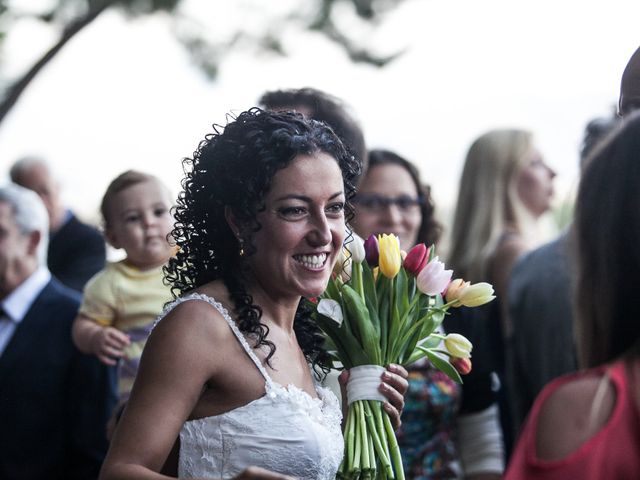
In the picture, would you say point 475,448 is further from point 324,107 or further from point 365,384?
point 365,384

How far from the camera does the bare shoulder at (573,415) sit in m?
2.12

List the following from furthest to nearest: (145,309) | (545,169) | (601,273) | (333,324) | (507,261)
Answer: (545,169)
(507,261)
(145,309)
(333,324)
(601,273)

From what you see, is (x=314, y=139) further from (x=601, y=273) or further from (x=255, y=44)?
(x=255, y=44)

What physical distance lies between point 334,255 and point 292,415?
0.45 metres

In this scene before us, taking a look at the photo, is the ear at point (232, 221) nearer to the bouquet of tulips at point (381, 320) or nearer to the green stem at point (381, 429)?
the bouquet of tulips at point (381, 320)

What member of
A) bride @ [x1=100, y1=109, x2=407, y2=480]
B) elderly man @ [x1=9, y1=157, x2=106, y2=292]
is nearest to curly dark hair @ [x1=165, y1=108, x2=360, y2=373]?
bride @ [x1=100, y1=109, x2=407, y2=480]

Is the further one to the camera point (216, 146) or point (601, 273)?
point (216, 146)

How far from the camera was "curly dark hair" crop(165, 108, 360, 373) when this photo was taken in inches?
123

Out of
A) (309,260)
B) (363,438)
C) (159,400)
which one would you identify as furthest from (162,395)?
(363,438)

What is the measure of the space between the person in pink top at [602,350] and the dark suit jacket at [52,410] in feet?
11.7

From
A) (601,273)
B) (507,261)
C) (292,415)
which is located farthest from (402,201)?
(601,273)

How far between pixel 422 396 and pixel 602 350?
8.30 ft

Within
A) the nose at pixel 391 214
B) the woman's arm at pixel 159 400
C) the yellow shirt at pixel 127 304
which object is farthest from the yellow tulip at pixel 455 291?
the yellow shirt at pixel 127 304

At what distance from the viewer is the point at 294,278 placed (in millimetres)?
3146
